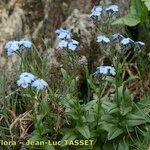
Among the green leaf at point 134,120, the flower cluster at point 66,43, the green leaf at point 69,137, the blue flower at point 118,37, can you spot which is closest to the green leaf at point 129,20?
the blue flower at point 118,37

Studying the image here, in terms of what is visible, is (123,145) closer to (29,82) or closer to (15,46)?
(29,82)

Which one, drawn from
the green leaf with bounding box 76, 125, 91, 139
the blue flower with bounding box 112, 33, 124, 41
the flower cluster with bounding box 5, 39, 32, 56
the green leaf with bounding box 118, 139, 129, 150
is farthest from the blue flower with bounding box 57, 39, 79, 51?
the green leaf with bounding box 118, 139, 129, 150

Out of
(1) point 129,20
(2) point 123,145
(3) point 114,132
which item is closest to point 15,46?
(3) point 114,132

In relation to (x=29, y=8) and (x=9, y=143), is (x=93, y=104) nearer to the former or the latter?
(x=9, y=143)

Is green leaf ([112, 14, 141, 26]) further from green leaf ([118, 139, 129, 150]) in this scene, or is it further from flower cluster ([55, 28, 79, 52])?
green leaf ([118, 139, 129, 150])

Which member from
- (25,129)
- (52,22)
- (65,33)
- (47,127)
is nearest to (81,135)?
(47,127)
